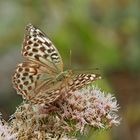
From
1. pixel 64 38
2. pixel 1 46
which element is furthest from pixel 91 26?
pixel 1 46

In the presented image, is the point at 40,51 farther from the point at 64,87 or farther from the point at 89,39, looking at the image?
the point at 89,39

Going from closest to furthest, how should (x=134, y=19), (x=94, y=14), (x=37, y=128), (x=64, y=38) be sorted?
(x=37, y=128), (x=64, y=38), (x=134, y=19), (x=94, y=14)

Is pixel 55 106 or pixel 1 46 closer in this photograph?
pixel 55 106

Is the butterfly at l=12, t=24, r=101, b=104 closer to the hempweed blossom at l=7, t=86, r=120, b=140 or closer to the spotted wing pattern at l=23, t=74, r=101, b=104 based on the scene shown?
the spotted wing pattern at l=23, t=74, r=101, b=104

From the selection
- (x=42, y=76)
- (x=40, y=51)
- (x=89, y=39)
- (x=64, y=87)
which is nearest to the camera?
(x=64, y=87)

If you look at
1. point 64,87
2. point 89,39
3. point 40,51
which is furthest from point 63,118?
point 89,39

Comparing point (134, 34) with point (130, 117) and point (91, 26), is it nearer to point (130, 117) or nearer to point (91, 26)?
point (91, 26)
